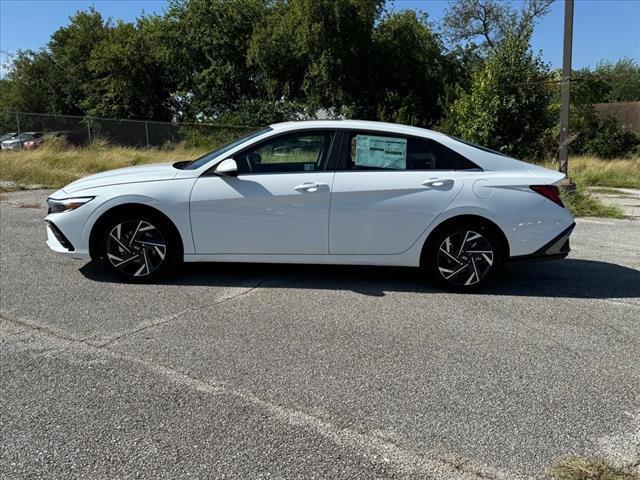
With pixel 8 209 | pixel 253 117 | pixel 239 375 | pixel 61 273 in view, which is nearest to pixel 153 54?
pixel 253 117

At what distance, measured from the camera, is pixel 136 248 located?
549 centimetres

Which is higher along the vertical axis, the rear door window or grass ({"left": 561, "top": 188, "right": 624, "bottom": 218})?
the rear door window

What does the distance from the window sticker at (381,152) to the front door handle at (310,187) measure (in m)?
0.44

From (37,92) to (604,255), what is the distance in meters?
47.4

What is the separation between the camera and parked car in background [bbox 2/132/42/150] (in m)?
19.9

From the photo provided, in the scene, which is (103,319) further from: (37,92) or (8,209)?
(37,92)

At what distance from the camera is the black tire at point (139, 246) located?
5438 mm

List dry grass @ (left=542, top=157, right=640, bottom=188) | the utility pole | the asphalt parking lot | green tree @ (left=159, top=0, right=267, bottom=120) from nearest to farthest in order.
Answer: the asphalt parking lot, the utility pole, dry grass @ (left=542, top=157, right=640, bottom=188), green tree @ (left=159, top=0, right=267, bottom=120)

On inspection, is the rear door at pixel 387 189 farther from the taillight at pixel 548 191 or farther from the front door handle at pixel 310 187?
the taillight at pixel 548 191

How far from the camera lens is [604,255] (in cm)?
733

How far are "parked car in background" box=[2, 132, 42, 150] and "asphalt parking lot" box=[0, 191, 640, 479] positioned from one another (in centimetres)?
1614

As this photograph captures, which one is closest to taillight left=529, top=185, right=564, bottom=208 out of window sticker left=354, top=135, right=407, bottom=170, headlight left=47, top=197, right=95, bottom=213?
window sticker left=354, top=135, right=407, bottom=170

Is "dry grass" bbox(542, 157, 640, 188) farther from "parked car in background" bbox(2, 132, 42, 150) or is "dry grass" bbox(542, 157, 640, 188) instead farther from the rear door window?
"parked car in background" bbox(2, 132, 42, 150)

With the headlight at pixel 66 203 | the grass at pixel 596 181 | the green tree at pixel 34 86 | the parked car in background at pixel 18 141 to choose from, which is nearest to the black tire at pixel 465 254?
the headlight at pixel 66 203
